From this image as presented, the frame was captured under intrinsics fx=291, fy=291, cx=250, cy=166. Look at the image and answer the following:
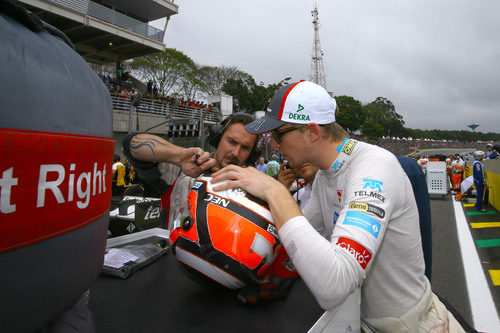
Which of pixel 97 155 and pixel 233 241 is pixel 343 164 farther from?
pixel 97 155

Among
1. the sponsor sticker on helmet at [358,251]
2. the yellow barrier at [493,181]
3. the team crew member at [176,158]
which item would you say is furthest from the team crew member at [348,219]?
the yellow barrier at [493,181]

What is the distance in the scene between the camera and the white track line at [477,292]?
11.2 feet

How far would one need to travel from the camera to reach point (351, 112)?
216 ft

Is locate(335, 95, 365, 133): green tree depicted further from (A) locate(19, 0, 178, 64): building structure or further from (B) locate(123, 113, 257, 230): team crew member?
(B) locate(123, 113, 257, 230): team crew member

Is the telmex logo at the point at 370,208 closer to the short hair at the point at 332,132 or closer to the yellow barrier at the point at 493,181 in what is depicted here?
the short hair at the point at 332,132

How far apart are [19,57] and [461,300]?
5165 mm

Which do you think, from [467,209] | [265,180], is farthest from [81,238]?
[467,209]

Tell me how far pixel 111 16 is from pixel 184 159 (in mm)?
26969

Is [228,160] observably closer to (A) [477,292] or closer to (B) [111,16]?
(A) [477,292]

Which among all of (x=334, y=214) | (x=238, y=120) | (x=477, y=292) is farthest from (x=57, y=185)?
(x=477, y=292)

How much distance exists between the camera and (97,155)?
0.97m

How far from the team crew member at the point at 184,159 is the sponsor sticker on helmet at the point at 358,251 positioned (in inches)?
18.2

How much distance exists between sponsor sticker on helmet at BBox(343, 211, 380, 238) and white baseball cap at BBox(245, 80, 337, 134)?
64 centimetres

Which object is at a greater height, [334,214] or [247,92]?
[247,92]
